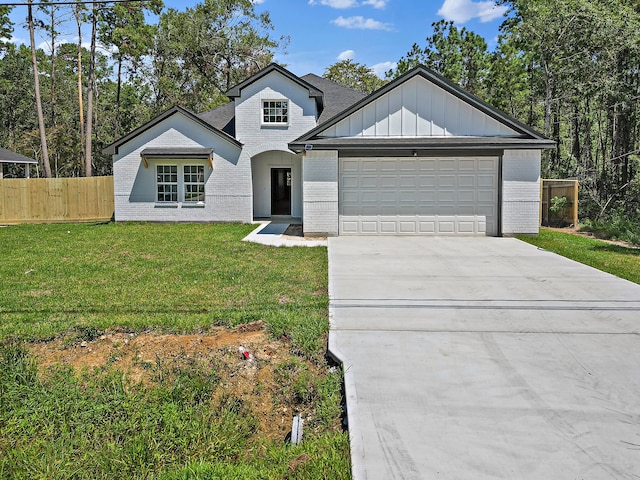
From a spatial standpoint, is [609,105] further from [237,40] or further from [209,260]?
[237,40]

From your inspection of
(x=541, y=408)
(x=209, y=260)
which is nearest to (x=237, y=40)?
(x=209, y=260)

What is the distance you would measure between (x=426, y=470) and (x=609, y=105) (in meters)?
21.6

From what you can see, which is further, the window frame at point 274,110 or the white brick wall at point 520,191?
the window frame at point 274,110

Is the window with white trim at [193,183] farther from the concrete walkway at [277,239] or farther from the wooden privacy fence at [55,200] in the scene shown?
the wooden privacy fence at [55,200]

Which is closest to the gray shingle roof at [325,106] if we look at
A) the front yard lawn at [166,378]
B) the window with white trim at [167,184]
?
the window with white trim at [167,184]

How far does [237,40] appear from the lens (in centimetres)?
3459

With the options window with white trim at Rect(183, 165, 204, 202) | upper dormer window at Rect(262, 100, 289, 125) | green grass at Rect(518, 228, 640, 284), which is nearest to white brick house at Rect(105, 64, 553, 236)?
green grass at Rect(518, 228, 640, 284)

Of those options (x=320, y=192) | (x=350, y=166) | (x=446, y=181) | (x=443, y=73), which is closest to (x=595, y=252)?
(x=446, y=181)

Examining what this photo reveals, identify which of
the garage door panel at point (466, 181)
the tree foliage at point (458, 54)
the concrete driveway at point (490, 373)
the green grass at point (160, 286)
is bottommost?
the concrete driveway at point (490, 373)

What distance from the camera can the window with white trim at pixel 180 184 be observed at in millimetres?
18484

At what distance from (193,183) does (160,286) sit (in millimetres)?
10986

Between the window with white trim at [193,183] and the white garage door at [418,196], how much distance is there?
6422 mm

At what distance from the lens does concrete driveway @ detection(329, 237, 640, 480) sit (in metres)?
3.23

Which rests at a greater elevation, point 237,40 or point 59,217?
point 237,40
